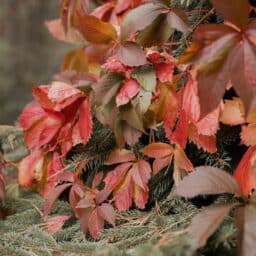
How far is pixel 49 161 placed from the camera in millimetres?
872

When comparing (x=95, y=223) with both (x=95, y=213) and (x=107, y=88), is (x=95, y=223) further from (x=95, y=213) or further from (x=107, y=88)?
(x=107, y=88)

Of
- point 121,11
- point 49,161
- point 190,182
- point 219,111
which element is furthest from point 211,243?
point 121,11

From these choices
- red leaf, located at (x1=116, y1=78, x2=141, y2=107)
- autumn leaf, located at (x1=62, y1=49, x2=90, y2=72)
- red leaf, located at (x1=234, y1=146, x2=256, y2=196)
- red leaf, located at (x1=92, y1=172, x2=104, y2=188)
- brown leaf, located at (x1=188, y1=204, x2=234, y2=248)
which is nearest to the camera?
brown leaf, located at (x1=188, y1=204, x2=234, y2=248)

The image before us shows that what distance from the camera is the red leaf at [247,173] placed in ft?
1.97

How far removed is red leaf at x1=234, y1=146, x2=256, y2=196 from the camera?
23.6 inches

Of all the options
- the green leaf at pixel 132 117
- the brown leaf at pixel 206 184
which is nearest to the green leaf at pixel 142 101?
the green leaf at pixel 132 117

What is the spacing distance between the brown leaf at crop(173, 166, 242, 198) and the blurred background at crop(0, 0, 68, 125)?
404cm

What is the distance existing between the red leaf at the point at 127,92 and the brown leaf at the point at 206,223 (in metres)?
0.26

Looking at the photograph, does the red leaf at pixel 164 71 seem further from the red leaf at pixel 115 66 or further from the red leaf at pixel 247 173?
the red leaf at pixel 247 173

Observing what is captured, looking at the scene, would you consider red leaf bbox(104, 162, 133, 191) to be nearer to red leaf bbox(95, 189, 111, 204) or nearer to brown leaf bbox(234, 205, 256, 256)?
red leaf bbox(95, 189, 111, 204)

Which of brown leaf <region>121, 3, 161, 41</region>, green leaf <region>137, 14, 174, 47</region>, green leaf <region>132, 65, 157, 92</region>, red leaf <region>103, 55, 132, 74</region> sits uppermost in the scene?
brown leaf <region>121, 3, 161, 41</region>

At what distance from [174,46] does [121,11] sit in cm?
17

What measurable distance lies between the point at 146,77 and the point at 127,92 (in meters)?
0.04

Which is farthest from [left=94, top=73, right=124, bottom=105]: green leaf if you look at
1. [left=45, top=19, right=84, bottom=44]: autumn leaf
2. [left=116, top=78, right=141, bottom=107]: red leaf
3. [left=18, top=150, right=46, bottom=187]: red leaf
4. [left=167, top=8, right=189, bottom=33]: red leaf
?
[left=45, top=19, right=84, bottom=44]: autumn leaf
